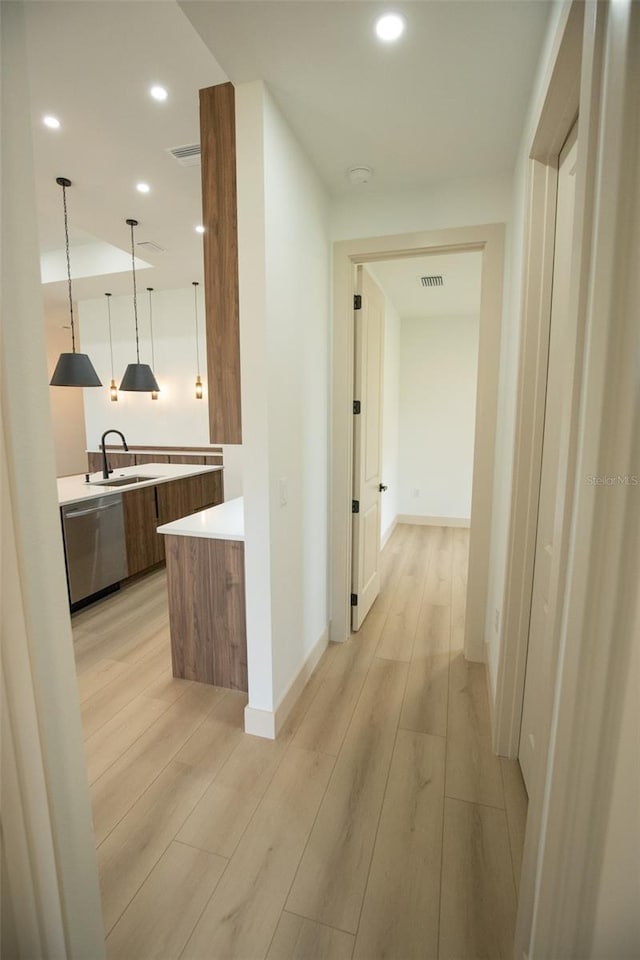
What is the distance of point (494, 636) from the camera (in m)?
2.18

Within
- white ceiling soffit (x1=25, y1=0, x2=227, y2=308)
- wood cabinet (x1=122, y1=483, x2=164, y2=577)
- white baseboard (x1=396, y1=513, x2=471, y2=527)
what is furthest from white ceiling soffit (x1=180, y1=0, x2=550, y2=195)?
white baseboard (x1=396, y1=513, x2=471, y2=527)

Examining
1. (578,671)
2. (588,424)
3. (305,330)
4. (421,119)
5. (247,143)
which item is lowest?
(578,671)

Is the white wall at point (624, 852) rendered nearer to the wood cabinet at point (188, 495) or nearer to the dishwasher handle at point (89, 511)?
the dishwasher handle at point (89, 511)

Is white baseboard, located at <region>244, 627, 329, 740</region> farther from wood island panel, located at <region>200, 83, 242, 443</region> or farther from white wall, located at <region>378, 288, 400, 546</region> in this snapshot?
white wall, located at <region>378, 288, 400, 546</region>

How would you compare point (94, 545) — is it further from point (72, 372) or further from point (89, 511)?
point (72, 372)

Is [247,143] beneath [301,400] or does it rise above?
above

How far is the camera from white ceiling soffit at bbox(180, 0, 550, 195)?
135 centimetres

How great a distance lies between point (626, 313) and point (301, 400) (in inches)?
61.2

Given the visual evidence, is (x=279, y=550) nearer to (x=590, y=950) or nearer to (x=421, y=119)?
(x=590, y=950)

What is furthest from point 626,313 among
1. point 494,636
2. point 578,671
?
point 494,636

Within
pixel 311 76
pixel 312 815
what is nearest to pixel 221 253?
pixel 311 76

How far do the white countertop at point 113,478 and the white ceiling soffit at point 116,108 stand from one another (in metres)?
2.12

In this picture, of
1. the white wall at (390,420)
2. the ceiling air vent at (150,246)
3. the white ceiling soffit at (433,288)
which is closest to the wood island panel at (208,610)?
Result: the white ceiling soffit at (433,288)

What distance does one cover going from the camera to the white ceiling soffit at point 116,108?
170 cm
